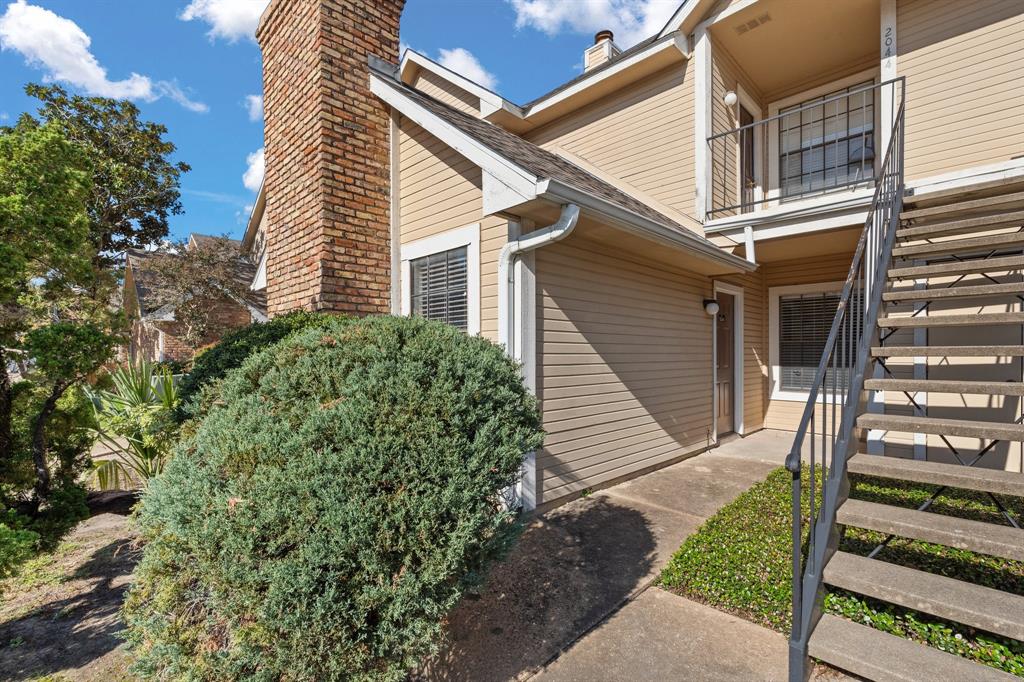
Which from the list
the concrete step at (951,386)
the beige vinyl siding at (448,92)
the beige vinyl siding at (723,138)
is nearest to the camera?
the concrete step at (951,386)

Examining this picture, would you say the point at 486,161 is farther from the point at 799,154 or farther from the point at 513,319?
the point at 799,154

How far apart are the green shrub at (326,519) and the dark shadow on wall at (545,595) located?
607 millimetres

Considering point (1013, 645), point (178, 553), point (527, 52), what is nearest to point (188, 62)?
point (527, 52)

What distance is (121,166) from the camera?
47.2 ft

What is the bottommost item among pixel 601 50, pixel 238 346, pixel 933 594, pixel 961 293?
pixel 933 594

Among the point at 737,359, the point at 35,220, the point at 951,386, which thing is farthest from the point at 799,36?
the point at 35,220

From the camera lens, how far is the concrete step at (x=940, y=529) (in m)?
2.24

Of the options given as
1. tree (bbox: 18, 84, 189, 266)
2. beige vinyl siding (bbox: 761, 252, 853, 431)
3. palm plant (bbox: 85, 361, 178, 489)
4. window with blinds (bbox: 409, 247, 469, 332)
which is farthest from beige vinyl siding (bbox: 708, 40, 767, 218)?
tree (bbox: 18, 84, 189, 266)

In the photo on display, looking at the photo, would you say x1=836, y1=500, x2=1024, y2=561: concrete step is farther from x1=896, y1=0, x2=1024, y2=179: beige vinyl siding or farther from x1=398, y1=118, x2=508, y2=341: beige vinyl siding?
x1=896, y1=0, x2=1024, y2=179: beige vinyl siding

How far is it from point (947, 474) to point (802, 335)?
574 centimetres

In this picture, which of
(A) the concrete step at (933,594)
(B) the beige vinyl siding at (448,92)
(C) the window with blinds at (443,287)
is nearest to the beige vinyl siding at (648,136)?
(B) the beige vinyl siding at (448,92)

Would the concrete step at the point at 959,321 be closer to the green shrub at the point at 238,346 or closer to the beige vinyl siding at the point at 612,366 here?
the beige vinyl siding at the point at 612,366

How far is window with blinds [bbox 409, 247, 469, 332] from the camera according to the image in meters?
4.80

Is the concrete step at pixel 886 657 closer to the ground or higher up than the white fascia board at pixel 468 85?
closer to the ground
